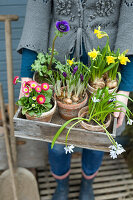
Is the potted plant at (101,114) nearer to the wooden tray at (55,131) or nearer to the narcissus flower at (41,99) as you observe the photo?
the wooden tray at (55,131)

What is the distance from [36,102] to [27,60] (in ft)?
0.98

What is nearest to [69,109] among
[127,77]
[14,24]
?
[127,77]

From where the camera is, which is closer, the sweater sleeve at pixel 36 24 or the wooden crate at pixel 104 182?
the sweater sleeve at pixel 36 24

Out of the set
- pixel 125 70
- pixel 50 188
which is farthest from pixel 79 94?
pixel 50 188

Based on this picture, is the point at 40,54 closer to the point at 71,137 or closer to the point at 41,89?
the point at 41,89

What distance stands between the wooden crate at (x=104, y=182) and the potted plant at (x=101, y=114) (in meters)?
1.07

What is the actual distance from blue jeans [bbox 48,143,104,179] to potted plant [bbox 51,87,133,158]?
1.34 feet

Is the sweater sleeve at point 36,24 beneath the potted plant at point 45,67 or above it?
above

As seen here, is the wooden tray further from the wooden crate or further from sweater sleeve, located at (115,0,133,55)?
the wooden crate

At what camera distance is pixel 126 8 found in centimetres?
109

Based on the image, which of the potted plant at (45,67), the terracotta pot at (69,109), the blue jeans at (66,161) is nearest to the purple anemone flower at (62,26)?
the potted plant at (45,67)

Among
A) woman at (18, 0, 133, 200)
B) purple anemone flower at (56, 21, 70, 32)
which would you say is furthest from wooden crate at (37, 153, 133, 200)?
purple anemone flower at (56, 21, 70, 32)

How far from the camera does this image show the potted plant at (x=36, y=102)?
3.36 feet

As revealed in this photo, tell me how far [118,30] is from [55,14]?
14.6 inches
